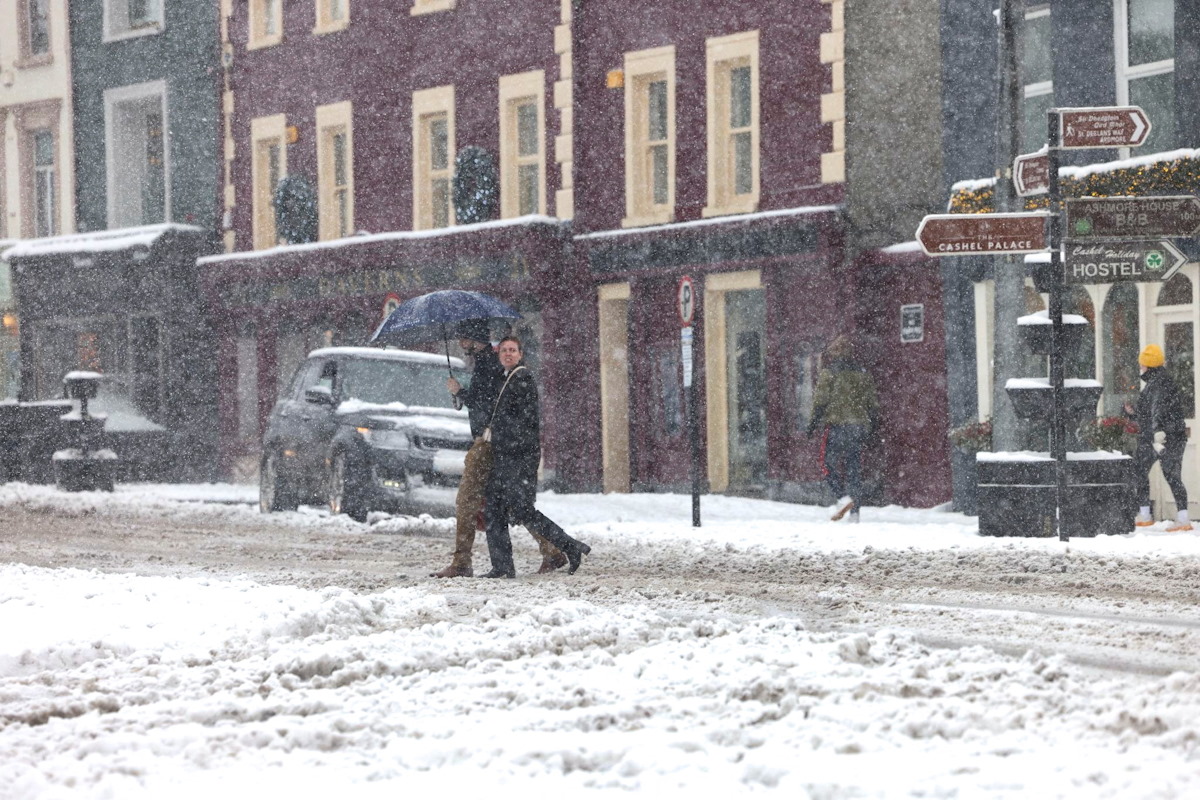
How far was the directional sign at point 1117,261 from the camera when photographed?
43.4ft

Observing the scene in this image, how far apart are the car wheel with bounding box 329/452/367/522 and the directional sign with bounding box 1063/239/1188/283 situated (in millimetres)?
7140

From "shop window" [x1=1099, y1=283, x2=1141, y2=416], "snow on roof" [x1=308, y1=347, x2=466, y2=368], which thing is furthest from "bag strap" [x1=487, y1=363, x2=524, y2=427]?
"shop window" [x1=1099, y1=283, x2=1141, y2=416]

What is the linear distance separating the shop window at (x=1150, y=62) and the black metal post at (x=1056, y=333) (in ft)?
16.5

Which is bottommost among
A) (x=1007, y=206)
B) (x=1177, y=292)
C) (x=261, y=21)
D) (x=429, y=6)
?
(x=1177, y=292)

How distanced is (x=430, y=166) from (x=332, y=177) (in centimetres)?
223

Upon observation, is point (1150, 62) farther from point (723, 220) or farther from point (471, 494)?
point (471, 494)

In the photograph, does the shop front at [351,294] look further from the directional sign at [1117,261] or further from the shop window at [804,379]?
the directional sign at [1117,261]

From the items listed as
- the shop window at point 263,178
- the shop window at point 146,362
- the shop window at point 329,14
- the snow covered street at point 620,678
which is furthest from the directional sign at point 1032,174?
the shop window at point 146,362

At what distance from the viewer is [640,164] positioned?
81.6ft

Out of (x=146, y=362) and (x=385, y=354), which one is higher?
(x=146, y=362)

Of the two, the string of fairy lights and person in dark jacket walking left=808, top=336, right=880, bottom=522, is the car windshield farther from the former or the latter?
the string of fairy lights

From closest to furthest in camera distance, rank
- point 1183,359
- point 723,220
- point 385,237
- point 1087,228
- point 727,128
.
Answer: point 1087,228, point 1183,359, point 723,220, point 727,128, point 385,237

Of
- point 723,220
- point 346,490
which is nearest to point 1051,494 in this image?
point 346,490

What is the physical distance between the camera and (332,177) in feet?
96.2
